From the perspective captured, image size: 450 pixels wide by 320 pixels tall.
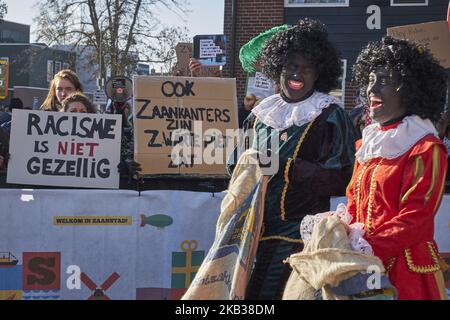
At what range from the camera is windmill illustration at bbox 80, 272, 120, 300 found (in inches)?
199

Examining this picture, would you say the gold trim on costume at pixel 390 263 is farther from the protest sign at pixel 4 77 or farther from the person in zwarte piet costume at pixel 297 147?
the protest sign at pixel 4 77

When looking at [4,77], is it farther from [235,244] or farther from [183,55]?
[235,244]

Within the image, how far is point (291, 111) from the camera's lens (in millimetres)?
3467

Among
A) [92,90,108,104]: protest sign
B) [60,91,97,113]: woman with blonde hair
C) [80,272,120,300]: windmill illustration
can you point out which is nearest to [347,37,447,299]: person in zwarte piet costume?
[80,272,120,300]: windmill illustration

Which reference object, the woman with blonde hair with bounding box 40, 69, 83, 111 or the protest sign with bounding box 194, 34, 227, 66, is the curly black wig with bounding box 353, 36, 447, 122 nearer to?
the woman with blonde hair with bounding box 40, 69, 83, 111

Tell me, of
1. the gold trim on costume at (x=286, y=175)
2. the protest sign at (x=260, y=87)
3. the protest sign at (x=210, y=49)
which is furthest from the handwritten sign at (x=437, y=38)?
the gold trim on costume at (x=286, y=175)

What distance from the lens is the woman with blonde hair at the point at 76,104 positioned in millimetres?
5543

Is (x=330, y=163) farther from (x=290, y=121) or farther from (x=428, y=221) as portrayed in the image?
(x=428, y=221)

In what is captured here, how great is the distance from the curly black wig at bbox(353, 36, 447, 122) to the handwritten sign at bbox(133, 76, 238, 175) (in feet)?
9.11

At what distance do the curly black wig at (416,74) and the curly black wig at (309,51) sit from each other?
49 centimetres

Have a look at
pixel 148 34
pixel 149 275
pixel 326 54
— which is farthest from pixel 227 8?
pixel 326 54

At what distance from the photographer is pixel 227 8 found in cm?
1385

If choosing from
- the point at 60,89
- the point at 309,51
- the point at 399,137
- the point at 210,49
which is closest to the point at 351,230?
the point at 399,137

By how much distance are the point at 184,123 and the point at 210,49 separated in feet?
9.04
